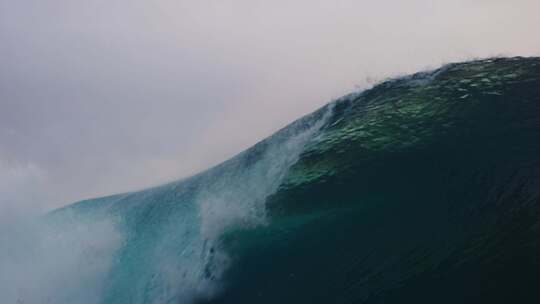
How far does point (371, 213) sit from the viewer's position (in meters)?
12.5

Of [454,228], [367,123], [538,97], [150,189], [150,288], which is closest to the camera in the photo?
[454,228]

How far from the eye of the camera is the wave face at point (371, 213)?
9.93m

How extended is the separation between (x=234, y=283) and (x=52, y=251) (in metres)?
15.1

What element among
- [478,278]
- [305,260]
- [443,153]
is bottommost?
[478,278]

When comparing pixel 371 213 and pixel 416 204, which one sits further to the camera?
pixel 371 213

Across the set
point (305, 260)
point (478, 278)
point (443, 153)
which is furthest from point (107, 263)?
point (478, 278)

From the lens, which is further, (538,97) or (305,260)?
(538,97)

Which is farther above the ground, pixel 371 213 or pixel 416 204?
pixel 371 213

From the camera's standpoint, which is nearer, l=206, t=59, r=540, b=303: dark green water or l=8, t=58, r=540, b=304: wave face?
l=206, t=59, r=540, b=303: dark green water

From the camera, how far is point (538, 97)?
14125 millimetres

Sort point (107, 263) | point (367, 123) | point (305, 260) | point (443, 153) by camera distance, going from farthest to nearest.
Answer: point (107, 263) < point (367, 123) < point (443, 153) < point (305, 260)

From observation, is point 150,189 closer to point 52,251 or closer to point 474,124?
point 52,251

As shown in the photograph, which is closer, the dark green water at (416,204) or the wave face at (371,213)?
the dark green water at (416,204)

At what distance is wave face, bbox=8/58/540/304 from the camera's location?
391 inches
